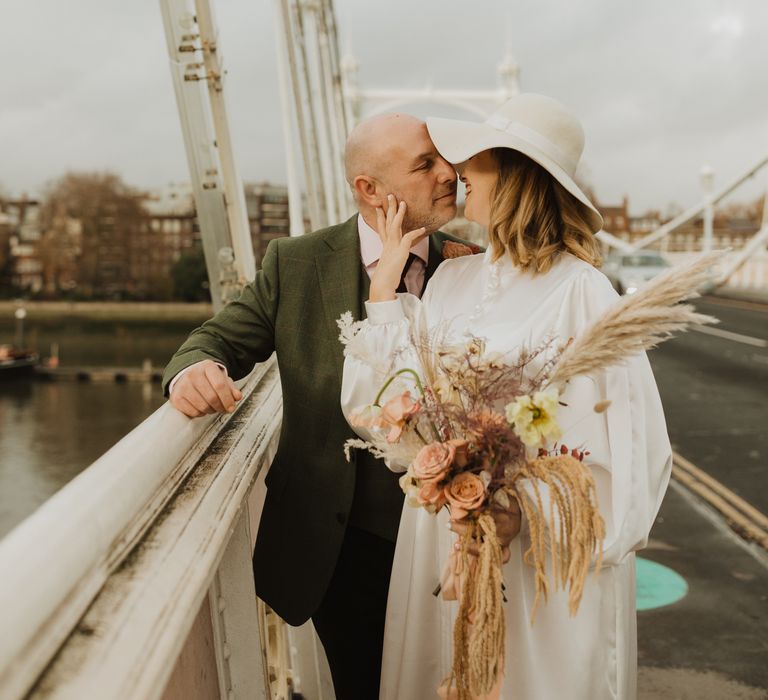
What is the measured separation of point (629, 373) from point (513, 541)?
13.6 inches

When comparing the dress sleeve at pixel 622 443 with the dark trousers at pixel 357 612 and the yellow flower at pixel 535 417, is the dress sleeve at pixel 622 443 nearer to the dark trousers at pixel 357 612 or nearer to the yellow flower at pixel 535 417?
the yellow flower at pixel 535 417

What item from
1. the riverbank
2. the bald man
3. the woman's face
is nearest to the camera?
the woman's face

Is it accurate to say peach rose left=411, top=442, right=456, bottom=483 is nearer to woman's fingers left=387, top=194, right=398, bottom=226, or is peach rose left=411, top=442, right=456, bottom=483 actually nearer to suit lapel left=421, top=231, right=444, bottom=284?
woman's fingers left=387, top=194, right=398, bottom=226

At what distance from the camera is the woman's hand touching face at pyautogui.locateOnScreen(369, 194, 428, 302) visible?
1.61 m

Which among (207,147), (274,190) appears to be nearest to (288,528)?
(207,147)

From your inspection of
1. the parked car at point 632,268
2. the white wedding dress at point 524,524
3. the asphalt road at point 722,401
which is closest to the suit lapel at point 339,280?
the white wedding dress at point 524,524

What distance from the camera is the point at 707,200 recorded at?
22422 mm

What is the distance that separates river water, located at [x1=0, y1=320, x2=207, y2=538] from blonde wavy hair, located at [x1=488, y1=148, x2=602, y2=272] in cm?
4968

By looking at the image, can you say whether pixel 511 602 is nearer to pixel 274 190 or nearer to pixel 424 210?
pixel 424 210

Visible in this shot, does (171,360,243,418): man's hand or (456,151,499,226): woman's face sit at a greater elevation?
(456,151,499,226): woman's face

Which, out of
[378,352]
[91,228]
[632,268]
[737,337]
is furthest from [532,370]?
[91,228]

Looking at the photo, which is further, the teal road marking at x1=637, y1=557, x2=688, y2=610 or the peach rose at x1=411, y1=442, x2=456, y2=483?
the teal road marking at x1=637, y1=557, x2=688, y2=610

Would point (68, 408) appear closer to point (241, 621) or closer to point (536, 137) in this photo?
point (241, 621)

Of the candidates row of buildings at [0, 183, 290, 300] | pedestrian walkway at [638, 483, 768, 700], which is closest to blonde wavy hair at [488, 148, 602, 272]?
pedestrian walkway at [638, 483, 768, 700]
